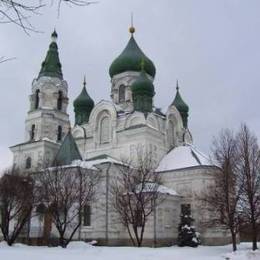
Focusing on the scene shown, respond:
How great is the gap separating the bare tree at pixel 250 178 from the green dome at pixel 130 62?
68.2 ft

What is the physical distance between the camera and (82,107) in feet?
148

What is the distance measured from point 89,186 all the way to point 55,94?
52.1 ft

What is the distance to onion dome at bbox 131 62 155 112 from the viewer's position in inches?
1558

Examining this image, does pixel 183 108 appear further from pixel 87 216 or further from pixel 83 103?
pixel 87 216

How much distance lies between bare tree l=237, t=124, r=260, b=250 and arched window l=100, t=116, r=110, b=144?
1726cm

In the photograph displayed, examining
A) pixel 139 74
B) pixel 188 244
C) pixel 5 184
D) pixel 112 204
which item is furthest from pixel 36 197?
pixel 139 74

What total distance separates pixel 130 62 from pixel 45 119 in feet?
36.3

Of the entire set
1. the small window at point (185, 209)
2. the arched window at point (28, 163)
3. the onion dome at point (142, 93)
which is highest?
the onion dome at point (142, 93)

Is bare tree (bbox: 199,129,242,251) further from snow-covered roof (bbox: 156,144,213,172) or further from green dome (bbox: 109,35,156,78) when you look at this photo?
green dome (bbox: 109,35,156,78)

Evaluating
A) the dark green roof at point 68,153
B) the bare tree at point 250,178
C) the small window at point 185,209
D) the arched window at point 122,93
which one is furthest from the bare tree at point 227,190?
the arched window at point 122,93

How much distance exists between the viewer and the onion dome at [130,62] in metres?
44.7

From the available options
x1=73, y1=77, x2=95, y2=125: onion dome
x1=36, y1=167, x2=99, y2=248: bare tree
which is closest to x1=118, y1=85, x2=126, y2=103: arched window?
x1=73, y1=77, x2=95, y2=125: onion dome

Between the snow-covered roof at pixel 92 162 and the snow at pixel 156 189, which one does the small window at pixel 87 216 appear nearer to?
the snow-covered roof at pixel 92 162

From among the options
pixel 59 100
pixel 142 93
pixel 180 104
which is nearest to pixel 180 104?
pixel 180 104
